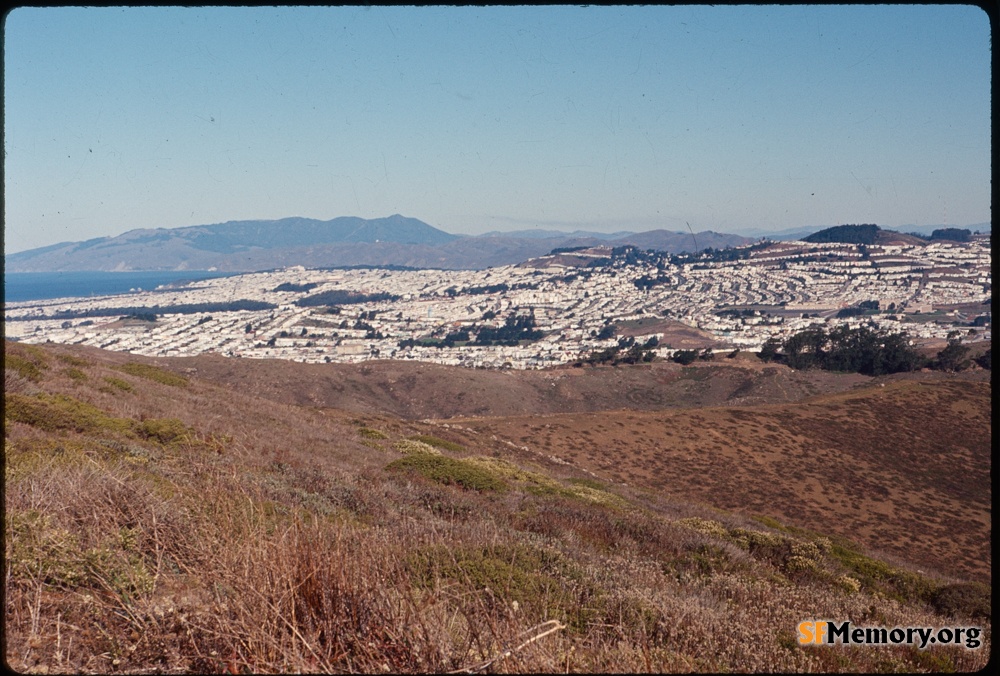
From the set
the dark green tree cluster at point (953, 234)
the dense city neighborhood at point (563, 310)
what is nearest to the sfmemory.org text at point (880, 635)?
the dense city neighborhood at point (563, 310)

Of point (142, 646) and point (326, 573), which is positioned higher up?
point (326, 573)

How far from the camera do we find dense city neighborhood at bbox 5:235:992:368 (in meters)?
91.4

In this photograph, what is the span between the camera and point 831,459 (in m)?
29.4

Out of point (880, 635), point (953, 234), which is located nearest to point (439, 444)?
point (880, 635)

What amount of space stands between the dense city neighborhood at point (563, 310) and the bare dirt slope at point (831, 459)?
4057 cm

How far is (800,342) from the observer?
64188mm

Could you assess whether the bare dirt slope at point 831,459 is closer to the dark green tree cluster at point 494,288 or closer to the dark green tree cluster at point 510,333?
the dark green tree cluster at point 510,333

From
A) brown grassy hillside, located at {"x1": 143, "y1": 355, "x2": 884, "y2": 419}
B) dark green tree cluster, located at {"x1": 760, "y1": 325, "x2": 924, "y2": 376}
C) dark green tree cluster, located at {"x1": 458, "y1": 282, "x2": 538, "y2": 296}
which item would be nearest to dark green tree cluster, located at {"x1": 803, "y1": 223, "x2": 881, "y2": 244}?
dark green tree cluster, located at {"x1": 458, "y1": 282, "x2": 538, "y2": 296}

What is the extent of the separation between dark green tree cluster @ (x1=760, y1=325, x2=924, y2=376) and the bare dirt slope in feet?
61.5

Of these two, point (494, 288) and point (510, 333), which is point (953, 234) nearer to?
point (494, 288)

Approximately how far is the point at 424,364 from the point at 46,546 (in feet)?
178

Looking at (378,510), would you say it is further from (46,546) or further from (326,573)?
(326,573)

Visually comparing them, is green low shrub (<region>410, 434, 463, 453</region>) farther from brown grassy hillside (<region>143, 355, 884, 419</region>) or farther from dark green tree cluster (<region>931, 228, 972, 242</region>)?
dark green tree cluster (<region>931, 228, 972, 242</region>)

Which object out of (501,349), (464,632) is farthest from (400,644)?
(501,349)
